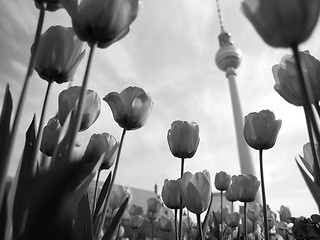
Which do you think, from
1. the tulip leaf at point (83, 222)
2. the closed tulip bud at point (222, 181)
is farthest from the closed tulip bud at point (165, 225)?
the tulip leaf at point (83, 222)

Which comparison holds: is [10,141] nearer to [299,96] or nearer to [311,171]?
[299,96]

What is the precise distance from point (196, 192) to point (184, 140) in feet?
1.18

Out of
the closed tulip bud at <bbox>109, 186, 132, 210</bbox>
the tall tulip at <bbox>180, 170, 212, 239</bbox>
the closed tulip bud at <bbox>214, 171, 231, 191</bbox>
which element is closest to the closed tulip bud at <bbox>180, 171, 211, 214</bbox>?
the tall tulip at <bbox>180, 170, 212, 239</bbox>

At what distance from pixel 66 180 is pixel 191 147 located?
122 cm

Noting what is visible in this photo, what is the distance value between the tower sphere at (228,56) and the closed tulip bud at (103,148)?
103 feet

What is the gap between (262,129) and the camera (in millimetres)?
1607

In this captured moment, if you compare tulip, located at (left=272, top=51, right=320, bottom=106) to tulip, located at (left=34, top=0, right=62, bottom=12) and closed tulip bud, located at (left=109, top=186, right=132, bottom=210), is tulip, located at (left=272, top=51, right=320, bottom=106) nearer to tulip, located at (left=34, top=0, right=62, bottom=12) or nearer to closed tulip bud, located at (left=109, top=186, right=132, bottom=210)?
tulip, located at (left=34, top=0, right=62, bottom=12)

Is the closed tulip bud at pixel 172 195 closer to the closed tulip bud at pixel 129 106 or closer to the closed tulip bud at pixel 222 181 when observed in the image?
the closed tulip bud at pixel 129 106

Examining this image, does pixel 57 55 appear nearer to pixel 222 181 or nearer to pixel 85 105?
pixel 85 105

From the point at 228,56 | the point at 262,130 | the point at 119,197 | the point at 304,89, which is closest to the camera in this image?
the point at 304,89

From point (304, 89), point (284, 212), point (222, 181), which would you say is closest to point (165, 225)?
point (222, 181)

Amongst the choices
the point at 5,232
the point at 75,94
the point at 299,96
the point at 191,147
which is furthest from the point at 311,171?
the point at 5,232

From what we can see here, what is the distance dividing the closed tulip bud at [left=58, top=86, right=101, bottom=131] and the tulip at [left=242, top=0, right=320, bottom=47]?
0.79 metres

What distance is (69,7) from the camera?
2.57 feet
